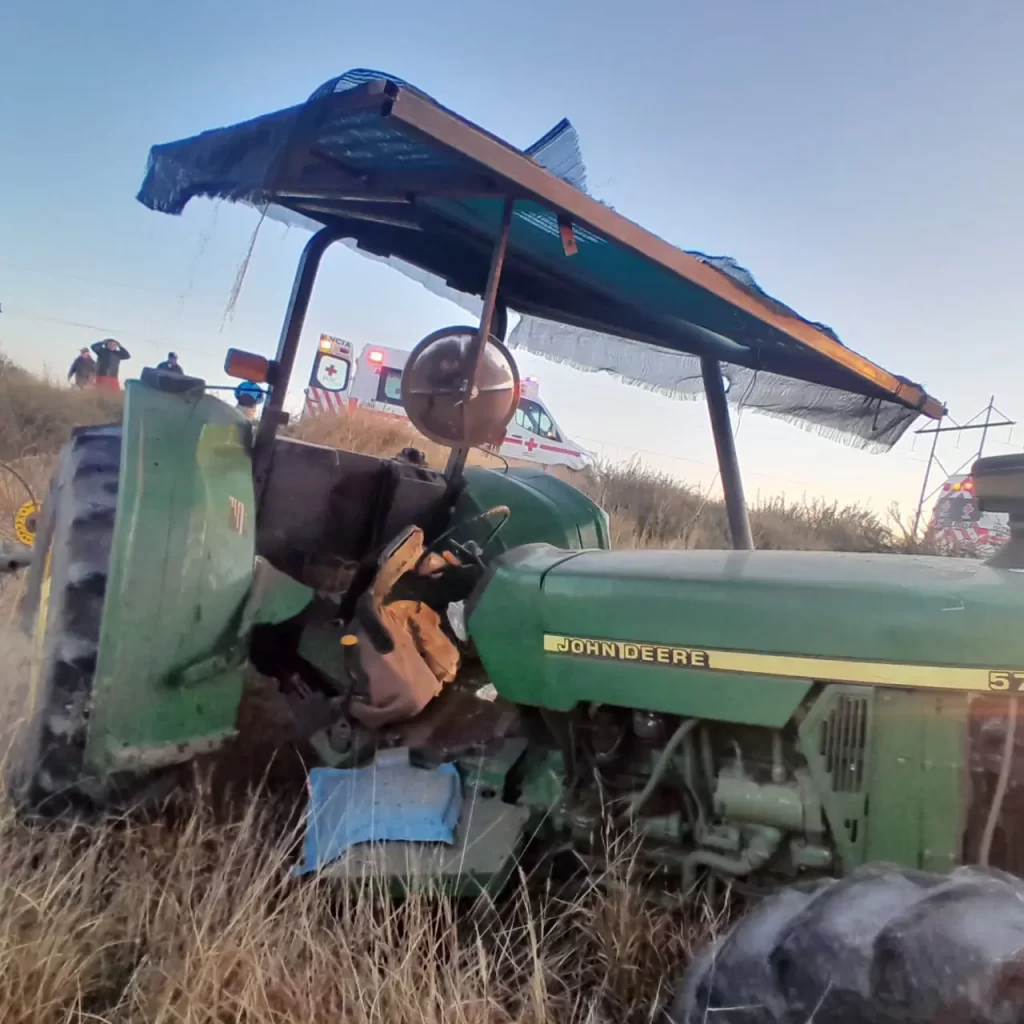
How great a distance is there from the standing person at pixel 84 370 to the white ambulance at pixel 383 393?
10.2ft

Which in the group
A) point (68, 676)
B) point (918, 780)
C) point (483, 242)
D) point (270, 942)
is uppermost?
point (483, 242)

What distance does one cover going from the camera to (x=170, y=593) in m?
2.29

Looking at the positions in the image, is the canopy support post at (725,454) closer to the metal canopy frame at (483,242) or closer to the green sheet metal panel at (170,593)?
the metal canopy frame at (483,242)

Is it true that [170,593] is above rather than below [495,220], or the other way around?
below

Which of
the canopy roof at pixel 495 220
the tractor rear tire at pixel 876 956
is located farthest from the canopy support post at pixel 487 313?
the tractor rear tire at pixel 876 956

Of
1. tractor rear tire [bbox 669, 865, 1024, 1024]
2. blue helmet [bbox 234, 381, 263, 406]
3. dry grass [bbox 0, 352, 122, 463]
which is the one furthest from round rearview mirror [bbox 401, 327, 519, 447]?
dry grass [bbox 0, 352, 122, 463]

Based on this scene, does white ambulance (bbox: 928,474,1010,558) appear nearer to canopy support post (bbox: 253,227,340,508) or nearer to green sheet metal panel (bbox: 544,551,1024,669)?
green sheet metal panel (bbox: 544,551,1024,669)

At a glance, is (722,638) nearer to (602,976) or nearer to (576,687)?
(576,687)

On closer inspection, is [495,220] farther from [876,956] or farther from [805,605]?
[876,956]

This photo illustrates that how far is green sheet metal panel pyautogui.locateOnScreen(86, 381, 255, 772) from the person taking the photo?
2.24m

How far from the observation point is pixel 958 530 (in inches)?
343

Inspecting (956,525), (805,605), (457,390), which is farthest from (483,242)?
(956,525)

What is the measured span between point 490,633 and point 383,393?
1410 cm

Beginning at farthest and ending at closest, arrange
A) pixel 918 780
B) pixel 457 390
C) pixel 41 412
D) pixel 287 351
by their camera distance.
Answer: pixel 41 412
pixel 287 351
pixel 457 390
pixel 918 780
